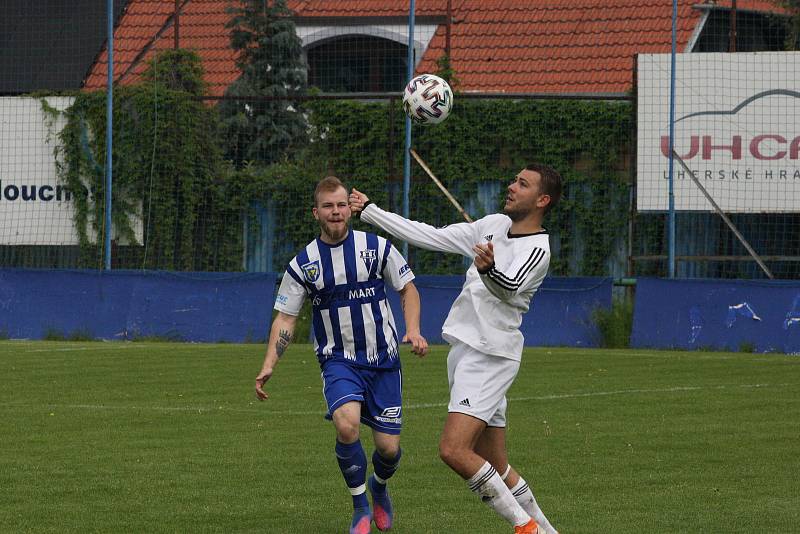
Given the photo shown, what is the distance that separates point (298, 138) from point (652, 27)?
25.6 feet

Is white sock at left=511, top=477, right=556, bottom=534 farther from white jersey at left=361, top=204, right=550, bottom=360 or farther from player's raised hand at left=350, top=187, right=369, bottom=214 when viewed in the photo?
player's raised hand at left=350, top=187, right=369, bottom=214

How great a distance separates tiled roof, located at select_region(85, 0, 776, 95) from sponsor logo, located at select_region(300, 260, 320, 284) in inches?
714

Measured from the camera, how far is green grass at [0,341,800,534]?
794cm

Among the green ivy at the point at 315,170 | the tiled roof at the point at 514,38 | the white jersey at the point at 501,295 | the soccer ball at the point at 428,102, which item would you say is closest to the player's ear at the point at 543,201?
the white jersey at the point at 501,295

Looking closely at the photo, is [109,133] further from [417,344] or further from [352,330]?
[417,344]

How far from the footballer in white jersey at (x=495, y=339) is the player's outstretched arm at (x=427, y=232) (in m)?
0.02

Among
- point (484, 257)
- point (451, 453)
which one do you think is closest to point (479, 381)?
point (451, 453)

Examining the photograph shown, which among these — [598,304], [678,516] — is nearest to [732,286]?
[598,304]

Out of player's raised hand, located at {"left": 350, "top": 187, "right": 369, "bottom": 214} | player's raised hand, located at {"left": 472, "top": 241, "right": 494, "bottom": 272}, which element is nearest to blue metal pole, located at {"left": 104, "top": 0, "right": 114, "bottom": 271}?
player's raised hand, located at {"left": 350, "top": 187, "right": 369, "bottom": 214}

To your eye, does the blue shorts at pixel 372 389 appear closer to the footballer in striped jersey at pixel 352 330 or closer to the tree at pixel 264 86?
the footballer in striped jersey at pixel 352 330

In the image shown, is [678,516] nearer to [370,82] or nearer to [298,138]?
[298,138]

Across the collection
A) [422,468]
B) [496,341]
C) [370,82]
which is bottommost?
[422,468]

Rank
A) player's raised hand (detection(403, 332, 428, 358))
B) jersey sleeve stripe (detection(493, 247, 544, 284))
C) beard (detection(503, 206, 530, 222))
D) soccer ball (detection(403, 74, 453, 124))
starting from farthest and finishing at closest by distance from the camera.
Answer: soccer ball (detection(403, 74, 453, 124))
player's raised hand (detection(403, 332, 428, 358))
beard (detection(503, 206, 530, 222))
jersey sleeve stripe (detection(493, 247, 544, 284))

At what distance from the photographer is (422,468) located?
9609 millimetres
